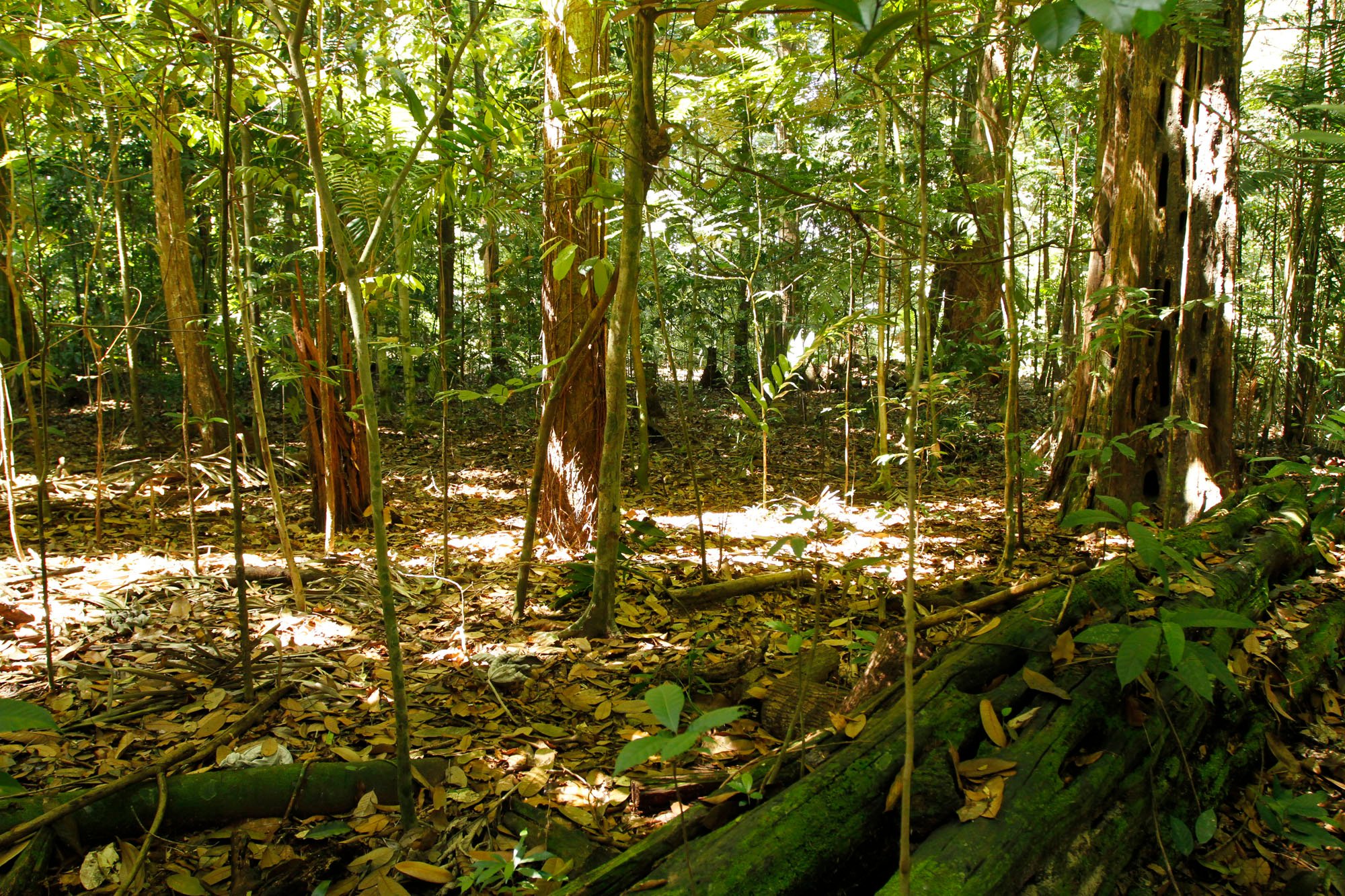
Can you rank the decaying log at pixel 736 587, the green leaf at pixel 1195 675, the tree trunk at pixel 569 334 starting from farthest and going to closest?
1. the tree trunk at pixel 569 334
2. the decaying log at pixel 736 587
3. the green leaf at pixel 1195 675

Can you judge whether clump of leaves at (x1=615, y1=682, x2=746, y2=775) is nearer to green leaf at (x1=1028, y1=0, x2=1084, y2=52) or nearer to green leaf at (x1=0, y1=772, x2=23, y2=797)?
green leaf at (x1=0, y1=772, x2=23, y2=797)

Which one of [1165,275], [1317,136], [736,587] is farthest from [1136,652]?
[1165,275]

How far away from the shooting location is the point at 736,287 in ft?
33.3

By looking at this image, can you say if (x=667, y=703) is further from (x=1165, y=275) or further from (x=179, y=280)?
(x=179, y=280)

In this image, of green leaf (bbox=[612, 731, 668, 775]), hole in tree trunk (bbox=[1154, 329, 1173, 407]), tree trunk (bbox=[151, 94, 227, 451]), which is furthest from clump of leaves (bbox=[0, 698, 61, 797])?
tree trunk (bbox=[151, 94, 227, 451])

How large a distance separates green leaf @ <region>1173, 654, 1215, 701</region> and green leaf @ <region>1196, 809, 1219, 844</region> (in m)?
0.46

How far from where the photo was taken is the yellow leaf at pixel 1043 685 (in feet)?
6.15

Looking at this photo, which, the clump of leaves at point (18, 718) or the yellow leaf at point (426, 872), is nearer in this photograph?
the clump of leaves at point (18, 718)

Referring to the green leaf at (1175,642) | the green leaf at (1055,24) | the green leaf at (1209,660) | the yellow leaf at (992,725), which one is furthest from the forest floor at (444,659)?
the green leaf at (1055,24)

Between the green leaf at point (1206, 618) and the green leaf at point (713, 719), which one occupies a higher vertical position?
the green leaf at point (713, 719)

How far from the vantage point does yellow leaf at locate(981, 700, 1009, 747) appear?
175 centimetres

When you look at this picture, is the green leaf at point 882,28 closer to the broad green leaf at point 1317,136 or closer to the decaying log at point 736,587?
the broad green leaf at point 1317,136

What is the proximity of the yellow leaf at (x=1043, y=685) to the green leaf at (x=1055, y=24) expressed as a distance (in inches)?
61.7

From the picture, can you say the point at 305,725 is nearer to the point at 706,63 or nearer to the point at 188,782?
the point at 188,782
